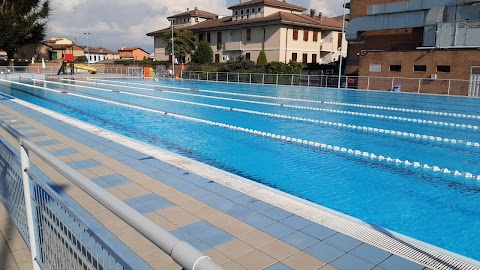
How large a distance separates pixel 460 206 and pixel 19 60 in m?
62.1

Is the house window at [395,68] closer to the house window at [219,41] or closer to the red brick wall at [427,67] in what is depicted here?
the red brick wall at [427,67]

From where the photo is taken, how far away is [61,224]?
2627 mm

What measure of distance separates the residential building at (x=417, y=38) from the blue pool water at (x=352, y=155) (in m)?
8.40

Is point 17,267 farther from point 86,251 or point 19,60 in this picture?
point 19,60

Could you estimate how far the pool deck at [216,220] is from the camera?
3.56 m

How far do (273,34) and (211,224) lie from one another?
135 feet

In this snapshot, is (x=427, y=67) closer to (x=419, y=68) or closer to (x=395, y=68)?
(x=419, y=68)

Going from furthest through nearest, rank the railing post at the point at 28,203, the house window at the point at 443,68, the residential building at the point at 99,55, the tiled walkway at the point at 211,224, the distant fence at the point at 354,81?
the residential building at the point at 99,55 < the house window at the point at 443,68 < the distant fence at the point at 354,81 < the tiled walkway at the point at 211,224 < the railing post at the point at 28,203

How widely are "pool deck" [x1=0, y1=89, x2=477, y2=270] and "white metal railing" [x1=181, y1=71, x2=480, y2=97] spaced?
23.9 m

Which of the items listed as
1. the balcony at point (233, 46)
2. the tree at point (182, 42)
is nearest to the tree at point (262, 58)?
the balcony at point (233, 46)

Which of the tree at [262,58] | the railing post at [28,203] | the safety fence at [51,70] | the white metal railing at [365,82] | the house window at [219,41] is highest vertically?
the house window at [219,41]

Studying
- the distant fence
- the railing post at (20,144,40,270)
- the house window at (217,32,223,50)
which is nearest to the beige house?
the house window at (217,32,223,50)

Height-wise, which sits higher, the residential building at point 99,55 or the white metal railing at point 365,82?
the residential building at point 99,55

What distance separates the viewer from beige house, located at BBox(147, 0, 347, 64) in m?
43.1
